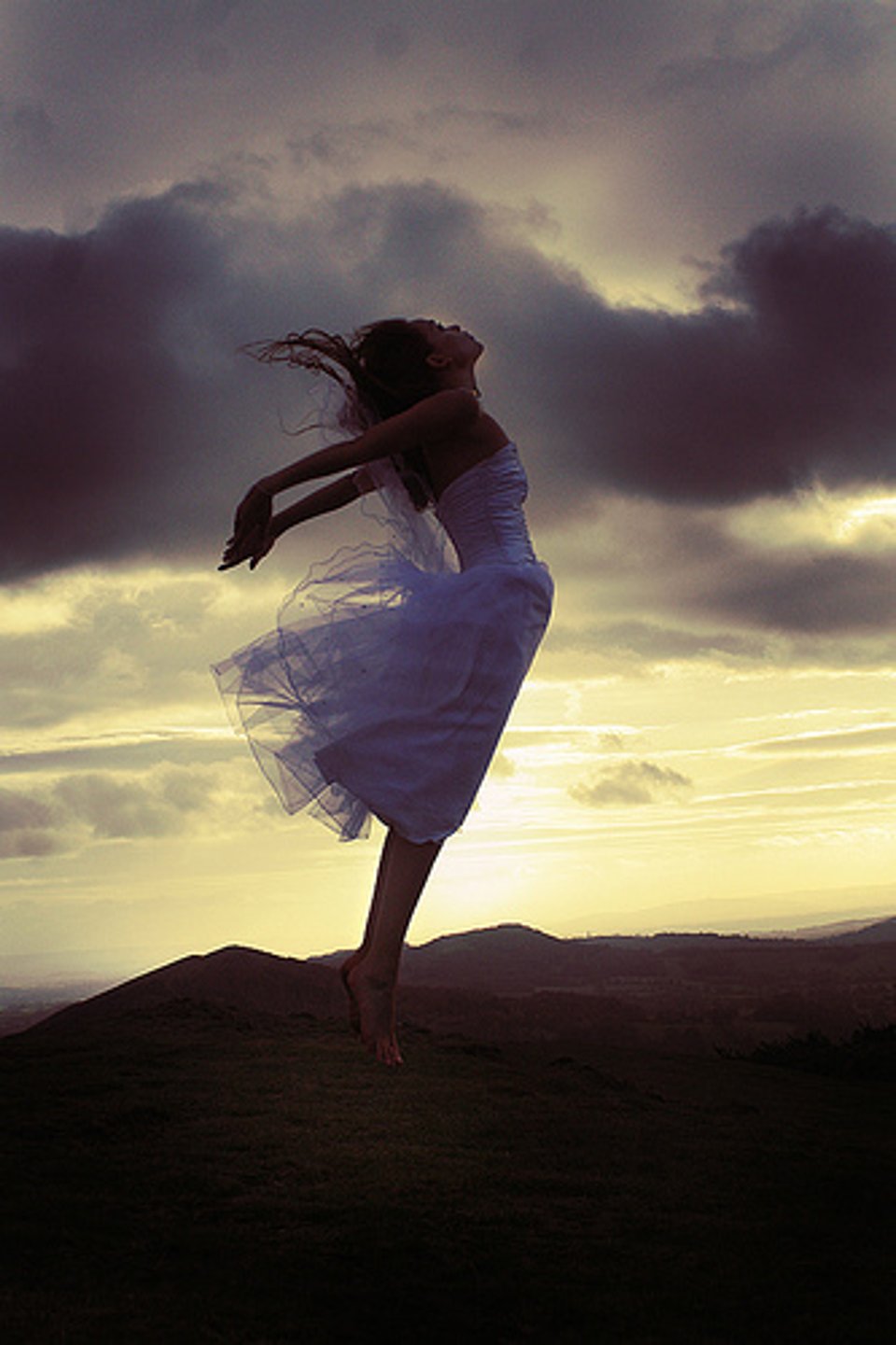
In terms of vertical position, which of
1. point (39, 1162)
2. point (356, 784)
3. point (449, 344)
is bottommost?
point (39, 1162)

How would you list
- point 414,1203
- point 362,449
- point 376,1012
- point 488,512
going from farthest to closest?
point 488,512
point 376,1012
point 362,449
point 414,1203

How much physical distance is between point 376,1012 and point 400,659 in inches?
53.6

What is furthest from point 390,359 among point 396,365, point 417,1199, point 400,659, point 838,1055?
point 838,1055

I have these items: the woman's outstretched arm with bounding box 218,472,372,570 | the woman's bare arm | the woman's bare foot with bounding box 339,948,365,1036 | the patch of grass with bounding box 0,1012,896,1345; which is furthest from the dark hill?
the woman's bare arm

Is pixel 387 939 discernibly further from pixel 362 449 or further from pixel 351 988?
pixel 362 449

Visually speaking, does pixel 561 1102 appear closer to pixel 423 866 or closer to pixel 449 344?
pixel 423 866

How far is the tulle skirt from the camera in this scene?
4312 millimetres

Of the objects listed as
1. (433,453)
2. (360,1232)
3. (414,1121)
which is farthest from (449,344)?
(360,1232)

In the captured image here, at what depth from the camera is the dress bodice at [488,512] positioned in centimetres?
461

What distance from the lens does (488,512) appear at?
4625 mm

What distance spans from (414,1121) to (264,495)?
2368 mm

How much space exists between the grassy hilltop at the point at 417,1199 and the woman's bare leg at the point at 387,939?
0.25 m

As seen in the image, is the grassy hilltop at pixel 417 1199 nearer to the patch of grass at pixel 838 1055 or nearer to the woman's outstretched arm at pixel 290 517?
the patch of grass at pixel 838 1055

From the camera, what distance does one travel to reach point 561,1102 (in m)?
4.73
